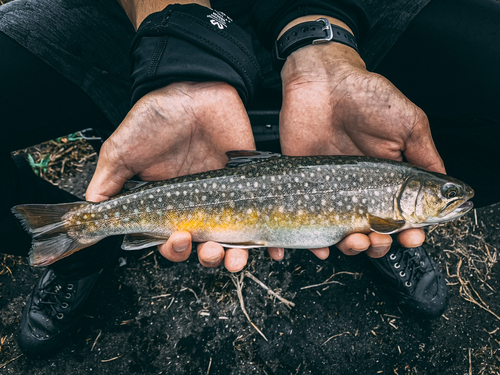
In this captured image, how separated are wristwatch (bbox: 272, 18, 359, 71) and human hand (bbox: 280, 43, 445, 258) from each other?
0.09m

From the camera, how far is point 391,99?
9.93 feet

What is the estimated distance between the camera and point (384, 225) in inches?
116

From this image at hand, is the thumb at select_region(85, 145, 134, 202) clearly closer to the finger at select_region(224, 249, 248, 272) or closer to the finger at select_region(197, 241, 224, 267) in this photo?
the finger at select_region(197, 241, 224, 267)

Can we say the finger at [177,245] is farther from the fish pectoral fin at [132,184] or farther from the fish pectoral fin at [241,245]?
the fish pectoral fin at [132,184]

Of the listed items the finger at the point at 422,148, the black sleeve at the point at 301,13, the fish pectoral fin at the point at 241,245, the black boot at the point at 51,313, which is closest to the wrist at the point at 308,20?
the black sleeve at the point at 301,13

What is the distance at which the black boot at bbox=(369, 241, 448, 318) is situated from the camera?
12.7ft

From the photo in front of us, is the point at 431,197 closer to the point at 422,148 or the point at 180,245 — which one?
the point at 422,148

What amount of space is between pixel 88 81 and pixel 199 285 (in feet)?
9.06

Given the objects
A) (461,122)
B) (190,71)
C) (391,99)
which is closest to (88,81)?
(190,71)

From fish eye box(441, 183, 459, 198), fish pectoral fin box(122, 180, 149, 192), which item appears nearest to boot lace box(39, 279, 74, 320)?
fish pectoral fin box(122, 180, 149, 192)

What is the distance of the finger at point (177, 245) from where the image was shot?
9.24 feet

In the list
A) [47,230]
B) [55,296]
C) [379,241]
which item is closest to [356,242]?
[379,241]

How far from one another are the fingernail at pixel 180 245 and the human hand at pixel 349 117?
60.5 inches

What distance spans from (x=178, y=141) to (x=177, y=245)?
117cm
